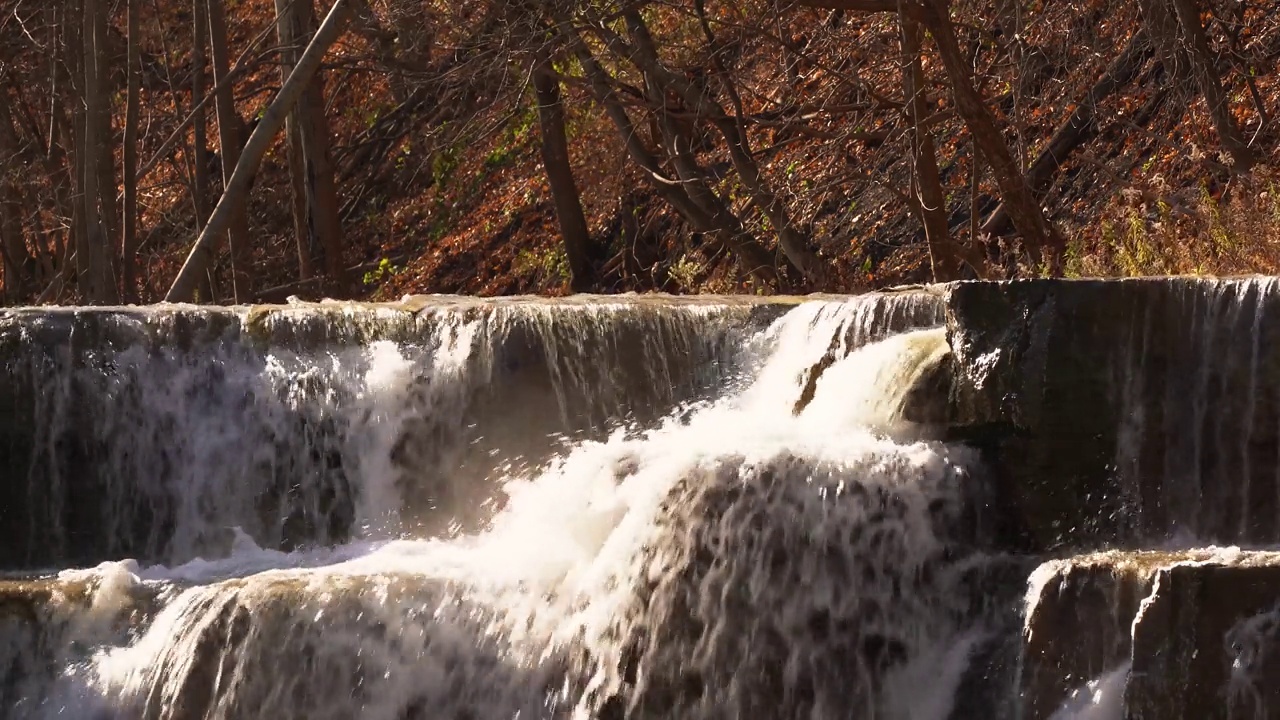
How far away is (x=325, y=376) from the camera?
35.1 feet

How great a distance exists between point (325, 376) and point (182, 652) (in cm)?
296

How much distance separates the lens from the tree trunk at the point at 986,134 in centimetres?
1177

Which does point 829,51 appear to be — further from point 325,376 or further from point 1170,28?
point 325,376

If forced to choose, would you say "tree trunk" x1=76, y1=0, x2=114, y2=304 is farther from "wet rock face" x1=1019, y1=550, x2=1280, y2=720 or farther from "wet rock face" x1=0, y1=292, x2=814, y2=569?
"wet rock face" x1=1019, y1=550, x2=1280, y2=720

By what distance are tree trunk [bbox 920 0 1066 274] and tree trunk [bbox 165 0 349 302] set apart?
538 centimetres

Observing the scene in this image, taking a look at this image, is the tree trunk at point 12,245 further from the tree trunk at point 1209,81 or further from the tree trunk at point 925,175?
the tree trunk at point 1209,81

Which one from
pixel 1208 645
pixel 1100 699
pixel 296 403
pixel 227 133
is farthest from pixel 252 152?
pixel 1208 645

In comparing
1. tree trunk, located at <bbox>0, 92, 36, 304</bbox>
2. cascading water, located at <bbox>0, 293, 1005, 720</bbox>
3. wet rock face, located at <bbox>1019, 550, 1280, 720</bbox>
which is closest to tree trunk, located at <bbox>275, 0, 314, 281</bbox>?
tree trunk, located at <bbox>0, 92, 36, 304</bbox>

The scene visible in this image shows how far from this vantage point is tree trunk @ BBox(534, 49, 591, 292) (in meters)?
17.0

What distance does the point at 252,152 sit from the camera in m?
14.9

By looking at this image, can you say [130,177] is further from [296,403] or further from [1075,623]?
[1075,623]

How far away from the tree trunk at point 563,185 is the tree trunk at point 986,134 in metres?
5.50

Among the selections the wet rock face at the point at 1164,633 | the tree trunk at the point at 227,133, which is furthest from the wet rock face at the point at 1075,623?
the tree trunk at the point at 227,133

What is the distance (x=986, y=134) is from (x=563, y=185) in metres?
6.95
